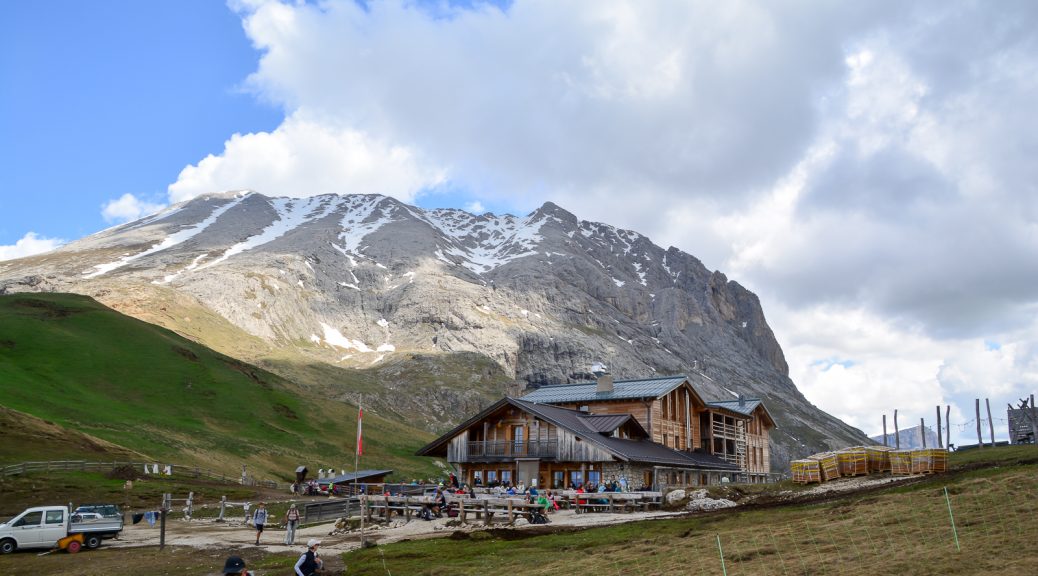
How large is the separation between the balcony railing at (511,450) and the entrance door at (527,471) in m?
0.82

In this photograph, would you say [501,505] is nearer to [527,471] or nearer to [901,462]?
[527,471]

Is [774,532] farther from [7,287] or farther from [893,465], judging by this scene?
[7,287]

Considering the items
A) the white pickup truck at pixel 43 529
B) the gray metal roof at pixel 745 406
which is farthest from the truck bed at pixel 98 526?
the gray metal roof at pixel 745 406

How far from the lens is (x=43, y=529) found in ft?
107

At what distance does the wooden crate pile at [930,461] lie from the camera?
3469 centimetres

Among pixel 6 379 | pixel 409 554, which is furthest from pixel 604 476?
pixel 6 379

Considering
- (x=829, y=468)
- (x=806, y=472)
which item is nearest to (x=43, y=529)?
(x=806, y=472)

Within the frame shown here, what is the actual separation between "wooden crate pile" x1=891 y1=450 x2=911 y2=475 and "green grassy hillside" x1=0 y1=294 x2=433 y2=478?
59.8 metres

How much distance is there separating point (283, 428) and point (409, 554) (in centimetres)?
7767

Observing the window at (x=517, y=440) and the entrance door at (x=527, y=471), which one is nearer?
the entrance door at (x=527, y=471)

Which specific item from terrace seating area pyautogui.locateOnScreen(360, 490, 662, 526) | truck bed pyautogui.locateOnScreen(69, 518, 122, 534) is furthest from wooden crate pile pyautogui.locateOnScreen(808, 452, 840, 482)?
truck bed pyautogui.locateOnScreen(69, 518, 122, 534)

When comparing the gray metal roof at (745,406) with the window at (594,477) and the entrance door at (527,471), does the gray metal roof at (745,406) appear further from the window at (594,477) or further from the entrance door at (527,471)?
the entrance door at (527,471)

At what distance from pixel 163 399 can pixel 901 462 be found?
277 ft

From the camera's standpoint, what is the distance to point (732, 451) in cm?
6788
